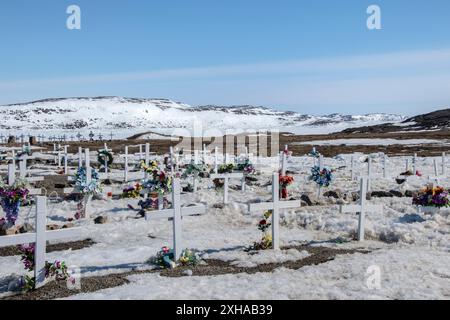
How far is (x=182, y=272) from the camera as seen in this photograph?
31.0 ft

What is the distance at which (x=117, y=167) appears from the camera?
35.0 metres

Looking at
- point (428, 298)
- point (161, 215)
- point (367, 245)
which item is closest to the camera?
point (428, 298)

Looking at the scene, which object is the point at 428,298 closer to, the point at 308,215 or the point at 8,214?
the point at 308,215

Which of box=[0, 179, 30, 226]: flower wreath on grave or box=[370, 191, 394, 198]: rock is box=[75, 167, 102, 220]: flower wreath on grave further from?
box=[370, 191, 394, 198]: rock

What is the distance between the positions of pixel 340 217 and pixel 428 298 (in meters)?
8.02

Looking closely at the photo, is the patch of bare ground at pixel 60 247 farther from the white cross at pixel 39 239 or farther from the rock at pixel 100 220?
the white cross at pixel 39 239

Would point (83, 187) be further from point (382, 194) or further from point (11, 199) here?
point (382, 194)

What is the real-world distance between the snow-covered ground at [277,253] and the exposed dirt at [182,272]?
0.98ft

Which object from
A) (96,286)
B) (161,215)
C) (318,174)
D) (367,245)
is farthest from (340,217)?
(96,286)

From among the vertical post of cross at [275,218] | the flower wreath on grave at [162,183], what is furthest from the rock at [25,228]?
the vertical post of cross at [275,218]

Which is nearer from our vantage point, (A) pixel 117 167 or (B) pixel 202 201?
(B) pixel 202 201

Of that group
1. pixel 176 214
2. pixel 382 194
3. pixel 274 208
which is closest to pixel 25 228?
pixel 176 214

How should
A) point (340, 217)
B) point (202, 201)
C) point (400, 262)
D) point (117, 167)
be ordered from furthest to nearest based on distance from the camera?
point (117, 167) < point (202, 201) < point (340, 217) < point (400, 262)

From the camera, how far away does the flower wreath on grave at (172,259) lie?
10.1m
